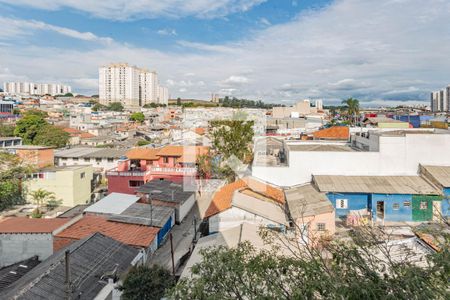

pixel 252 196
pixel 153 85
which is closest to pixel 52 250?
pixel 252 196

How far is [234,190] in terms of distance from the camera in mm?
14852

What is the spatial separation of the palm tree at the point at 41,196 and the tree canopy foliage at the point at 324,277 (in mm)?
16231

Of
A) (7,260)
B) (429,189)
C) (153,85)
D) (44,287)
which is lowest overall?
(7,260)

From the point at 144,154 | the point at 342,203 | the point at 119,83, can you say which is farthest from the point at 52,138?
the point at 119,83

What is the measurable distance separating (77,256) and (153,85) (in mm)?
107202

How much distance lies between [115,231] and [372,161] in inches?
472

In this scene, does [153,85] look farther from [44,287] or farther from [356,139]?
[44,287]

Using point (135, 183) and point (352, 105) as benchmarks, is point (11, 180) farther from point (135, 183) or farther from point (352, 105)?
point (352, 105)

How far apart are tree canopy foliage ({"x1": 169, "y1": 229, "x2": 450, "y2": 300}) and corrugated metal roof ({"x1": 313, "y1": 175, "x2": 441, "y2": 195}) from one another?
10116 millimetres

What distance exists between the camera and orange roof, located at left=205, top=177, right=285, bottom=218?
1292 centimetres

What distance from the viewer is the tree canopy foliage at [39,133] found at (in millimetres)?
34188

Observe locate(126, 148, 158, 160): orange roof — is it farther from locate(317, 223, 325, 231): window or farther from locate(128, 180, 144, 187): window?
locate(317, 223, 325, 231): window

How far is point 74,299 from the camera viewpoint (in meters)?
7.06

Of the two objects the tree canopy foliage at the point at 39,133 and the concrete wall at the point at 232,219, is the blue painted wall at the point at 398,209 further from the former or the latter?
the tree canopy foliage at the point at 39,133
